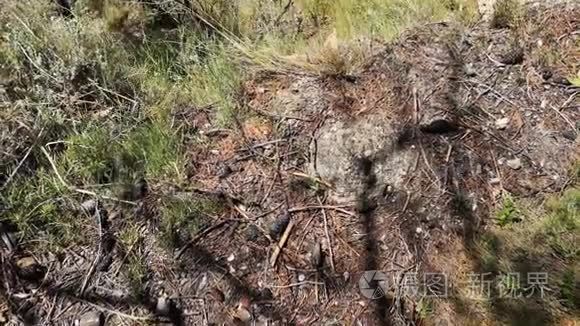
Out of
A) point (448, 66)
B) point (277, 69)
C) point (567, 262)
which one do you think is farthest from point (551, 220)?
point (277, 69)

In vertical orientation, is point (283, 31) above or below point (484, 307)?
above

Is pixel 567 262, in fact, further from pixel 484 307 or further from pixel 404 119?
pixel 404 119

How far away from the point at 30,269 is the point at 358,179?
4.24 feet

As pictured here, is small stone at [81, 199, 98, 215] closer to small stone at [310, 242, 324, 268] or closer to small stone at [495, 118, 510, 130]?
small stone at [310, 242, 324, 268]

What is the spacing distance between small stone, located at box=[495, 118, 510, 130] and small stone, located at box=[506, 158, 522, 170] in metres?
0.16

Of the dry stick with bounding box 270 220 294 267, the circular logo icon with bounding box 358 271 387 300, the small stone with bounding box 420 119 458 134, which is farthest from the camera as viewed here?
the small stone with bounding box 420 119 458 134

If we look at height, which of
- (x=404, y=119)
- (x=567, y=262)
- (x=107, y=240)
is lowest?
(x=107, y=240)

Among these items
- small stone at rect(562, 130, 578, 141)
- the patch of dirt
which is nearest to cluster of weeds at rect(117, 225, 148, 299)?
the patch of dirt

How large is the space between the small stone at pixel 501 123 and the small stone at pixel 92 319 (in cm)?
170

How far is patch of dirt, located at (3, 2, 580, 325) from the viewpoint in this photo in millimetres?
1975

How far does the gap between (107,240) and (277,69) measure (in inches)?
43.5

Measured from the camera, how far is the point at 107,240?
7.02ft

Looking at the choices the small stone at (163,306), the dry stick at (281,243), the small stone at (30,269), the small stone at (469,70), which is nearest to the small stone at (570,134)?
the small stone at (469,70)

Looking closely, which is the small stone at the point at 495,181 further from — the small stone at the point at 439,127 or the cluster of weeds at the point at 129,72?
the cluster of weeds at the point at 129,72
